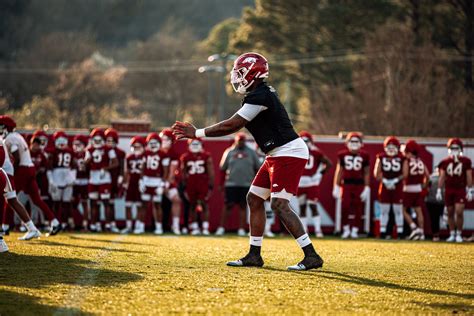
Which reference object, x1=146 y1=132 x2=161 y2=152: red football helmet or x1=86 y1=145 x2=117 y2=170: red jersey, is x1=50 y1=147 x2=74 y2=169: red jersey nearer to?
x1=86 y1=145 x2=117 y2=170: red jersey

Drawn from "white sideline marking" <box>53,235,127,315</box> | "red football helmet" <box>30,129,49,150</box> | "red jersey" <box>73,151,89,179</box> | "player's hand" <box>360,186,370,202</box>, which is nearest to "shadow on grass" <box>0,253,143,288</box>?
"white sideline marking" <box>53,235,127,315</box>

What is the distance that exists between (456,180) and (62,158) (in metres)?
8.06

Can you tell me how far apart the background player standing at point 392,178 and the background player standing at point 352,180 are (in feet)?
0.97

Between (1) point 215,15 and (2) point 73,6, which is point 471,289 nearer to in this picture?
(2) point 73,6

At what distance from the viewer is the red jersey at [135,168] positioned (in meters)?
18.0

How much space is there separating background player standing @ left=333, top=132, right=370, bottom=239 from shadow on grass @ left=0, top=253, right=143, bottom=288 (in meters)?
8.85

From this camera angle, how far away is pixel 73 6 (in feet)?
236

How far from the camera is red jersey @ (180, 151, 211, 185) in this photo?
59.1ft

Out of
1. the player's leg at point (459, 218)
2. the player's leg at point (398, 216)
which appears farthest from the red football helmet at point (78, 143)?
the player's leg at point (459, 218)

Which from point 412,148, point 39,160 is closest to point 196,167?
point 39,160

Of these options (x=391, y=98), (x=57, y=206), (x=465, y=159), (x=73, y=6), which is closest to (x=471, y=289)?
(x=465, y=159)

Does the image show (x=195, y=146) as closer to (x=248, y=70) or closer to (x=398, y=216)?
(x=398, y=216)

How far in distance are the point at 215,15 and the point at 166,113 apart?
18.9 meters

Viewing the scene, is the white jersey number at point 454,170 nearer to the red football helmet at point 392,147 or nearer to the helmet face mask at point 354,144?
the red football helmet at point 392,147
